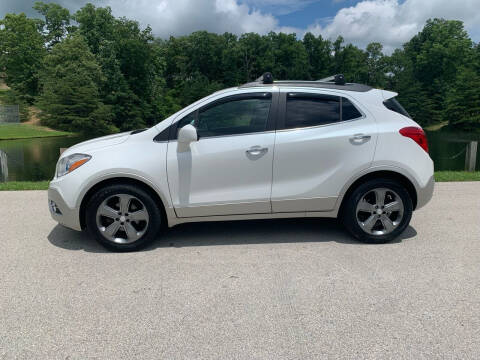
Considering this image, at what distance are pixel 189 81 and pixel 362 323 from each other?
75559 millimetres

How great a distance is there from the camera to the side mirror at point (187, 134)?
4.08m

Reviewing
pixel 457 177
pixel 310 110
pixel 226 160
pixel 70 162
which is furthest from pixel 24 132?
pixel 310 110

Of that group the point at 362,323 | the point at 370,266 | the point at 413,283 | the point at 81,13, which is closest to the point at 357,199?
the point at 370,266

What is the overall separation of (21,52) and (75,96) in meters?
29.7

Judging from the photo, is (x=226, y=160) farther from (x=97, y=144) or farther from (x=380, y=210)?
(x=380, y=210)

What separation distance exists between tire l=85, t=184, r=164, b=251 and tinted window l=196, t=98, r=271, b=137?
100 centimetres

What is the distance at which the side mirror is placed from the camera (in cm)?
408

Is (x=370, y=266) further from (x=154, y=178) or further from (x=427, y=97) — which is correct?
(x=427, y=97)

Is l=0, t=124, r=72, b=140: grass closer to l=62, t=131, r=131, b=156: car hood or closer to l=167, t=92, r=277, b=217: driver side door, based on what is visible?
l=62, t=131, r=131, b=156: car hood

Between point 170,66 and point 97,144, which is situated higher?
point 170,66

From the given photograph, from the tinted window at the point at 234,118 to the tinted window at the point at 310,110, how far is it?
270 millimetres

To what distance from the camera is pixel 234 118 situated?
4.36 metres

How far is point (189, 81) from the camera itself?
245 feet

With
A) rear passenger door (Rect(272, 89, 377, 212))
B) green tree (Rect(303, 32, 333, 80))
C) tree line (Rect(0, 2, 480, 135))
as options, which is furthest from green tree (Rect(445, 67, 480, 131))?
rear passenger door (Rect(272, 89, 377, 212))
